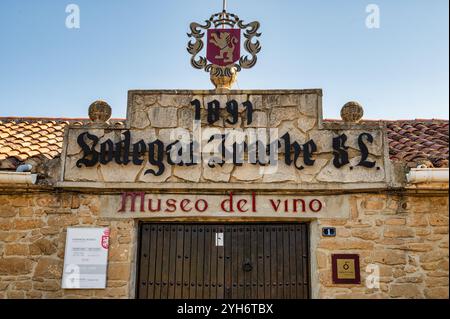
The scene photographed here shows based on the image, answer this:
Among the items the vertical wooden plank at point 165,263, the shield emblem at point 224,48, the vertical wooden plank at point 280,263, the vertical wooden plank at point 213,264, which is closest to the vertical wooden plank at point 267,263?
the vertical wooden plank at point 280,263

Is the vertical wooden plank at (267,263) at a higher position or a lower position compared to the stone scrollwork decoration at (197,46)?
lower

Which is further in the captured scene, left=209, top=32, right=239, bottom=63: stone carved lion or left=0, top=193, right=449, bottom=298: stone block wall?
left=209, top=32, right=239, bottom=63: stone carved lion

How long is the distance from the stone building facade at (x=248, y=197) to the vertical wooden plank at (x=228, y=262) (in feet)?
0.47

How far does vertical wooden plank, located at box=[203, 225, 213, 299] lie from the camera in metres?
6.33

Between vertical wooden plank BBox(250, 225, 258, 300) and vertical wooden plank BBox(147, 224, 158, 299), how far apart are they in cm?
131

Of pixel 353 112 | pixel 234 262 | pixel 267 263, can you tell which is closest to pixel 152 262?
pixel 234 262

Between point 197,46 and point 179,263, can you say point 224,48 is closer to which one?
point 197,46

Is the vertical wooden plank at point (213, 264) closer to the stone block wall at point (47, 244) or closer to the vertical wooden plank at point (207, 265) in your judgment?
the vertical wooden plank at point (207, 265)

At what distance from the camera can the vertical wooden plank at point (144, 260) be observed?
6.36 metres

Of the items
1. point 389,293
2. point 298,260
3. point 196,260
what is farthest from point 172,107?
point 389,293

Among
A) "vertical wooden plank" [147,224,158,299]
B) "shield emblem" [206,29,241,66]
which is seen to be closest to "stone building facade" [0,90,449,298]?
"vertical wooden plank" [147,224,158,299]

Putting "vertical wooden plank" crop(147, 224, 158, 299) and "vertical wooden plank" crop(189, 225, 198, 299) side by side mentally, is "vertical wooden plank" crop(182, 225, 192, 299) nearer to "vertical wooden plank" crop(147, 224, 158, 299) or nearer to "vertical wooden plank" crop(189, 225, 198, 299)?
"vertical wooden plank" crop(189, 225, 198, 299)

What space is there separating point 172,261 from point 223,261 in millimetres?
692

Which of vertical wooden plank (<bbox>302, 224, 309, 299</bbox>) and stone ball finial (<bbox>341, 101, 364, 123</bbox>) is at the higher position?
stone ball finial (<bbox>341, 101, 364, 123</bbox>)
